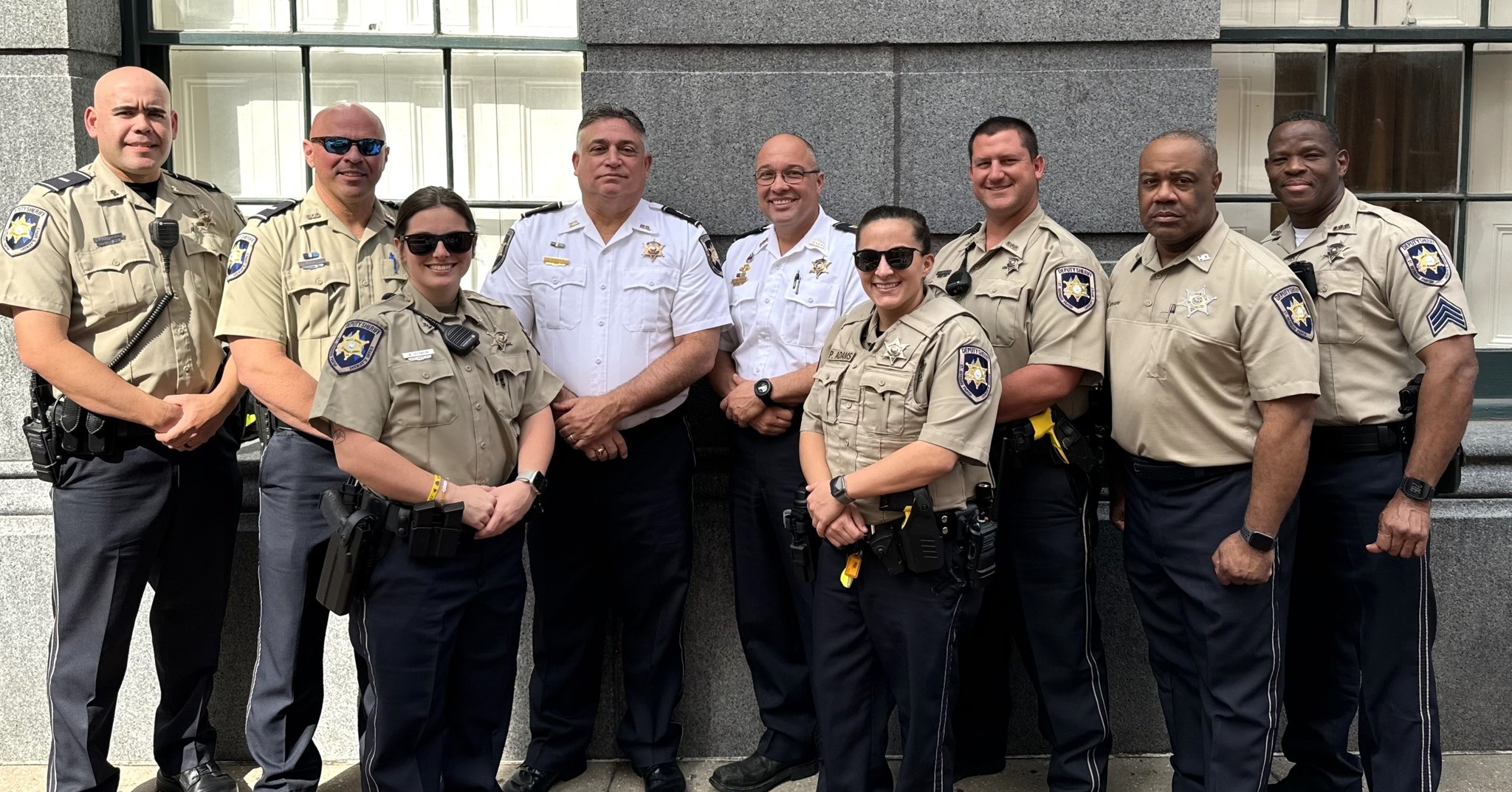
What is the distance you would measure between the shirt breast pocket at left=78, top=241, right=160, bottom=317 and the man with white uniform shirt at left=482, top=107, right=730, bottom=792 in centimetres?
106

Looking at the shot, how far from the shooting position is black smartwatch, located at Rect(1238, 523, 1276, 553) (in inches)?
136

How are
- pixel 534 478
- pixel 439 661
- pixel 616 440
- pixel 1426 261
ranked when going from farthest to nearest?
pixel 616 440, pixel 1426 261, pixel 534 478, pixel 439 661

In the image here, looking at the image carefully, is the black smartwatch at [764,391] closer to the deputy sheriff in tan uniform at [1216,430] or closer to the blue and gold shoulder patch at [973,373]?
the blue and gold shoulder patch at [973,373]

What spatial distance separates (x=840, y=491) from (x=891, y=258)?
2.17ft

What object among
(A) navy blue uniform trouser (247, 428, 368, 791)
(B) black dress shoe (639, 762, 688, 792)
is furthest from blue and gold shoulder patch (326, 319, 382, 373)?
(B) black dress shoe (639, 762, 688, 792)

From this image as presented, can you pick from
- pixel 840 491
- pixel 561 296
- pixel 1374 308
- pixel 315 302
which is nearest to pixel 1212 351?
pixel 1374 308

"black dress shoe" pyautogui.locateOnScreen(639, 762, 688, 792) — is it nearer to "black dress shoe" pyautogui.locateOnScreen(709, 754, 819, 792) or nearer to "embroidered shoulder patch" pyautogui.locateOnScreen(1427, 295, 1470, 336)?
"black dress shoe" pyautogui.locateOnScreen(709, 754, 819, 792)

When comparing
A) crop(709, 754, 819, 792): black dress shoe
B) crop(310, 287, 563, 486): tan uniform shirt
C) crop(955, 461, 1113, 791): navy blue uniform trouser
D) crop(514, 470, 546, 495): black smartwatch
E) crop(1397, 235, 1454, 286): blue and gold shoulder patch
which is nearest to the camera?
crop(310, 287, 563, 486): tan uniform shirt

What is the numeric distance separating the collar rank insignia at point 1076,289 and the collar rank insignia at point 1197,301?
10.9 inches

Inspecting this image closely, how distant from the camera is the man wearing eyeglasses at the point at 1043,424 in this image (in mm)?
3746

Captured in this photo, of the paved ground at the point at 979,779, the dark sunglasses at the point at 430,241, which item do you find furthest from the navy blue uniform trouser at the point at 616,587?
the dark sunglasses at the point at 430,241

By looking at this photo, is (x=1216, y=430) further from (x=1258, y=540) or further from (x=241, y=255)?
(x=241, y=255)

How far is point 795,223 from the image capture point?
167 inches

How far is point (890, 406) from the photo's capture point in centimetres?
346
